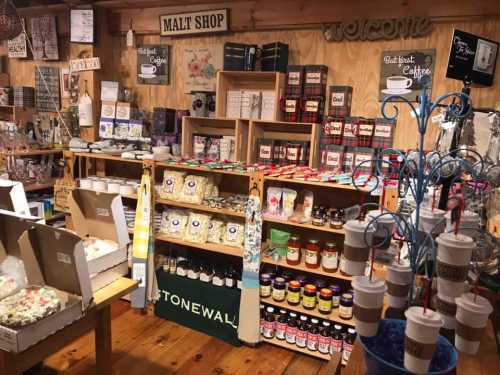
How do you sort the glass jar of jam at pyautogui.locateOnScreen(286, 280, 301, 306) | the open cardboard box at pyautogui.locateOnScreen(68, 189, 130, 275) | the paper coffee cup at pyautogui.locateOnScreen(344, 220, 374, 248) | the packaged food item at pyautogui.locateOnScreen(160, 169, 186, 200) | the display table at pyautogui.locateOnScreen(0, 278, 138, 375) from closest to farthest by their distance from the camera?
1. the paper coffee cup at pyautogui.locateOnScreen(344, 220, 374, 248)
2. the display table at pyautogui.locateOnScreen(0, 278, 138, 375)
3. the open cardboard box at pyautogui.locateOnScreen(68, 189, 130, 275)
4. the glass jar of jam at pyautogui.locateOnScreen(286, 280, 301, 306)
5. the packaged food item at pyautogui.locateOnScreen(160, 169, 186, 200)

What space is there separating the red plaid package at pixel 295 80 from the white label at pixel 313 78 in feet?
0.13

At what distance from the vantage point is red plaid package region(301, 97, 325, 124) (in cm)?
256

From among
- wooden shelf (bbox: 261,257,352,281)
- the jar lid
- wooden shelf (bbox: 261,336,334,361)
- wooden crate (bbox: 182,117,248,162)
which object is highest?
wooden crate (bbox: 182,117,248,162)

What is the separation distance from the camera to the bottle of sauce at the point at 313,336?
257 centimetres

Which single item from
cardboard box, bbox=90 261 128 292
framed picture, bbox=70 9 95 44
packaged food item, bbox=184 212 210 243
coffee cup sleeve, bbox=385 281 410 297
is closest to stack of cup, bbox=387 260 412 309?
coffee cup sleeve, bbox=385 281 410 297

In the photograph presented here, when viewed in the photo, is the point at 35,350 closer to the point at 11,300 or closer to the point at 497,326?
the point at 11,300

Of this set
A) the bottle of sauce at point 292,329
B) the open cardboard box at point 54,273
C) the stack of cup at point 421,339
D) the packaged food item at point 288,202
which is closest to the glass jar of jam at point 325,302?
the bottle of sauce at point 292,329

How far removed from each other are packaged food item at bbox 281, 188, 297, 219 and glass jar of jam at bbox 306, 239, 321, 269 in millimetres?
235

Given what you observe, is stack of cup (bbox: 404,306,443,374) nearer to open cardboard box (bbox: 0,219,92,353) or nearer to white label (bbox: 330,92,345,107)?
open cardboard box (bbox: 0,219,92,353)

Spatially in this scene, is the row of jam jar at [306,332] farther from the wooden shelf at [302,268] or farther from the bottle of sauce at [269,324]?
the wooden shelf at [302,268]

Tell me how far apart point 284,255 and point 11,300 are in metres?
1.68

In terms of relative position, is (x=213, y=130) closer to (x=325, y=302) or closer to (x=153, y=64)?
(x=153, y=64)

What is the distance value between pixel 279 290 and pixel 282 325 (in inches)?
10.0

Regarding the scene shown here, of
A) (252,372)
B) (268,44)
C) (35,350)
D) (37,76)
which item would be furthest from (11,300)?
(37,76)
